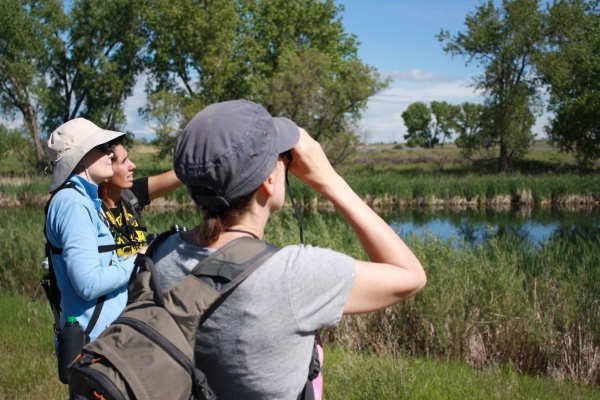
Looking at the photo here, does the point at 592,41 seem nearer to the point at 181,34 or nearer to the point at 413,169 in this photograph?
the point at 413,169

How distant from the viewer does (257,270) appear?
1.18 m

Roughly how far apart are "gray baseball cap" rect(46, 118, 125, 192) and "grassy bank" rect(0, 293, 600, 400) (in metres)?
1.87

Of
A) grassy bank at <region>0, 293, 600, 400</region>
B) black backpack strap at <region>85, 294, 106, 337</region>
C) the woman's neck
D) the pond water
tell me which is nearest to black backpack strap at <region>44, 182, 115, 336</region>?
black backpack strap at <region>85, 294, 106, 337</region>

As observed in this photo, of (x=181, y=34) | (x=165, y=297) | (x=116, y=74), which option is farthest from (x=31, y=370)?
(x=116, y=74)

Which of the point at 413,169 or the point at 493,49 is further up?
the point at 493,49

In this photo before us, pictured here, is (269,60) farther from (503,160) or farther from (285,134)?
(285,134)

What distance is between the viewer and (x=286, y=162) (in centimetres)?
137

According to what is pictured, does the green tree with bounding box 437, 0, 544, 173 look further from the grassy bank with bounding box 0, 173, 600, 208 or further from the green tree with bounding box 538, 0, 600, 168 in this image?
the grassy bank with bounding box 0, 173, 600, 208

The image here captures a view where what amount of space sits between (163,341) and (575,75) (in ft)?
94.9

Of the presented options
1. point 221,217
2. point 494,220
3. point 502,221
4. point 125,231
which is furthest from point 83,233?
point 494,220

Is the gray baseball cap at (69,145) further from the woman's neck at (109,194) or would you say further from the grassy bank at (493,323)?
the grassy bank at (493,323)

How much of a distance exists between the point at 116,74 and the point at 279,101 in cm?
1258

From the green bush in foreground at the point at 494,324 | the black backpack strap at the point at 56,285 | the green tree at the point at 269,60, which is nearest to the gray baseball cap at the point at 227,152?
the black backpack strap at the point at 56,285

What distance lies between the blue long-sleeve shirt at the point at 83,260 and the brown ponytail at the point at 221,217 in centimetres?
103
